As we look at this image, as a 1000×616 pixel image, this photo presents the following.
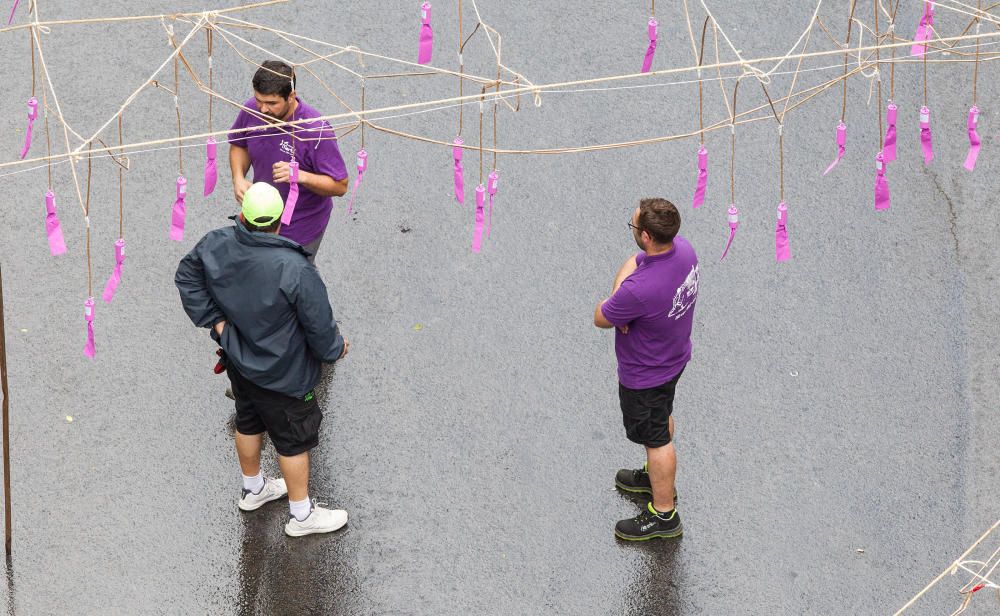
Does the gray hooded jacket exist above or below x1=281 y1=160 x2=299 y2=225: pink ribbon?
below

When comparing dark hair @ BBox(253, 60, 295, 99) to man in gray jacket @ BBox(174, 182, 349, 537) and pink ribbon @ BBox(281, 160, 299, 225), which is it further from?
man in gray jacket @ BBox(174, 182, 349, 537)

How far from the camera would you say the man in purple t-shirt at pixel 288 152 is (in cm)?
474

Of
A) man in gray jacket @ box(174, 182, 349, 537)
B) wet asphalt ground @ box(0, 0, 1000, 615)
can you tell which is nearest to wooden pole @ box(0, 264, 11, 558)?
wet asphalt ground @ box(0, 0, 1000, 615)

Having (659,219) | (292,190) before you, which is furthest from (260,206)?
(659,219)

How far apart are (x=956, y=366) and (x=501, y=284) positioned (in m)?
2.19

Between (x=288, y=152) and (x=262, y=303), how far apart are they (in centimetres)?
96

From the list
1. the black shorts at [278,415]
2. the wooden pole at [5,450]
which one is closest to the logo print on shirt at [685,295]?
the black shorts at [278,415]

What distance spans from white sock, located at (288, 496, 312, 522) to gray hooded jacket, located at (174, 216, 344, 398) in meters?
0.55

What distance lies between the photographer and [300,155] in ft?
16.1

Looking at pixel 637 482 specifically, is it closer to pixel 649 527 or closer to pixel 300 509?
pixel 649 527

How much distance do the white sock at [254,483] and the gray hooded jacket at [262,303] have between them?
574 mm

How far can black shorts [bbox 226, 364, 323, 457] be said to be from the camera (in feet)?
14.8

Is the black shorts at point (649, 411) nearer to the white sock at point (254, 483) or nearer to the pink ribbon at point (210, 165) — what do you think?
the white sock at point (254, 483)

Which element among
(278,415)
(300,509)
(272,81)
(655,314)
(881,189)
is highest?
(272,81)
